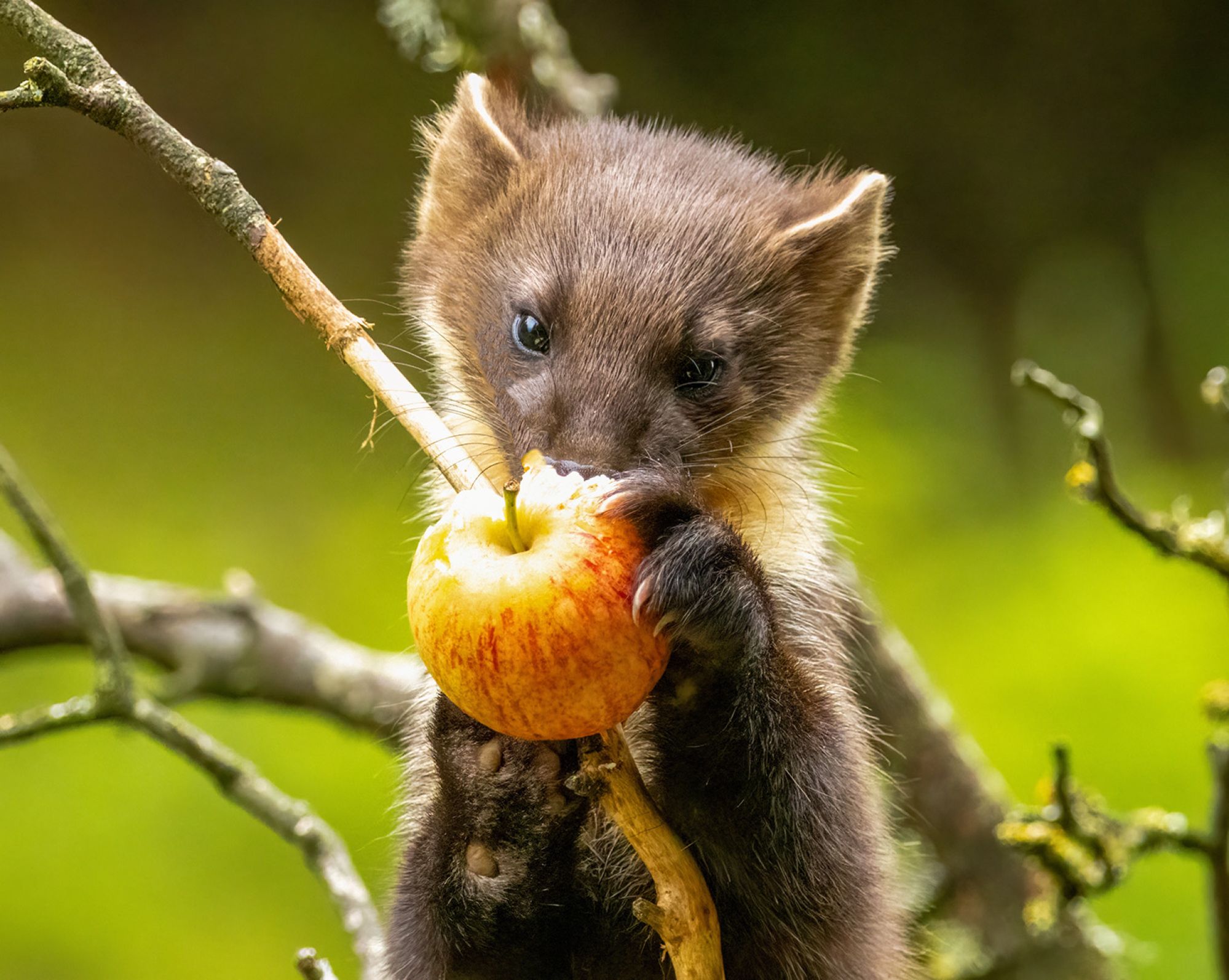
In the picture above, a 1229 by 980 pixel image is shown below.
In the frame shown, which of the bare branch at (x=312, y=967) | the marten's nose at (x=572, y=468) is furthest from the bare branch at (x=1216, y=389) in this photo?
the bare branch at (x=312, y=967)

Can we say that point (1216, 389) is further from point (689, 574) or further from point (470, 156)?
point (470, 156)

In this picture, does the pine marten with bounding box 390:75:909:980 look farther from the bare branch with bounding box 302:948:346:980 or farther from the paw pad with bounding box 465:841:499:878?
the bare branch with bounding box 302:948:346:980

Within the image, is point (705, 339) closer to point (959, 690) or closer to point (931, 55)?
point (959, 690)

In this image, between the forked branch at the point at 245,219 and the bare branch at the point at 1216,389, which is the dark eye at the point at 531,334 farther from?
the bare branch at the point at 1216,389

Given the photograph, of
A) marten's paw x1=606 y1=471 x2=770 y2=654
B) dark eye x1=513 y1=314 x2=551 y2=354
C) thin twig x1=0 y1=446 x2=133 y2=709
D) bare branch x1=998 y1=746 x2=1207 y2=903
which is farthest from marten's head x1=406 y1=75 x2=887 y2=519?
bare branch x1=998 y1=746 x2=1207 y2=903

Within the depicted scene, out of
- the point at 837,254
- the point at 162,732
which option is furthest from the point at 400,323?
the point at 162,732

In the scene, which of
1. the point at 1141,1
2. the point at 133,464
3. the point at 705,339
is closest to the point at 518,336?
the point at 705,339

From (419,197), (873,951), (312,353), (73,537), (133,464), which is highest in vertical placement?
(312,353)
